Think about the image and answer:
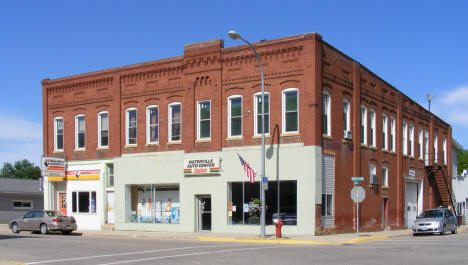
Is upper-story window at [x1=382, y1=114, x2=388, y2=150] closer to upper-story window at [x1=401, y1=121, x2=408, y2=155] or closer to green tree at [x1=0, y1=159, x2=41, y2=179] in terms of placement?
upper-story window at [x1=401, y1=121, x2=408, y2=155]

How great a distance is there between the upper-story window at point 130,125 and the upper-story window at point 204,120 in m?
4.98

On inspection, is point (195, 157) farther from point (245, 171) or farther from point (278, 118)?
point (278, 118)

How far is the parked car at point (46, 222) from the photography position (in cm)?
3067

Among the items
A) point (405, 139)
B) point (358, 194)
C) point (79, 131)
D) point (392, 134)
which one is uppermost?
point (79, 131)

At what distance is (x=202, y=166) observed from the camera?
30.1m

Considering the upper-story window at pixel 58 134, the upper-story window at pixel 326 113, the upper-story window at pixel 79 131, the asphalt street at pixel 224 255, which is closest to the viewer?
the asphalt street at pixel 224 255

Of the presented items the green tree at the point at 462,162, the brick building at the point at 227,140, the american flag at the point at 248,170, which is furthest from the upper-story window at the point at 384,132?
the green tree at the point at 462,162

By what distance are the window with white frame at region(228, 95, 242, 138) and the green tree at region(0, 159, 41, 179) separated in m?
81.1

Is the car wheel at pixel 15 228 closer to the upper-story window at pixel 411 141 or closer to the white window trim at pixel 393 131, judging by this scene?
the white window trim at pixel 393 131

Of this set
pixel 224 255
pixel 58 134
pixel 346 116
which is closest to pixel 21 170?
pixel 58 134

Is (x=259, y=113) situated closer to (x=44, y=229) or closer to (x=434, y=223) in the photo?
(x=434, y=223)

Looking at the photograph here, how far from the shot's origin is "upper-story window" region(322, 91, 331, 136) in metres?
28.1

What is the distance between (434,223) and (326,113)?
8.30m

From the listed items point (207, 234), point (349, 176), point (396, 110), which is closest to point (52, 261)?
point (207, 234)
